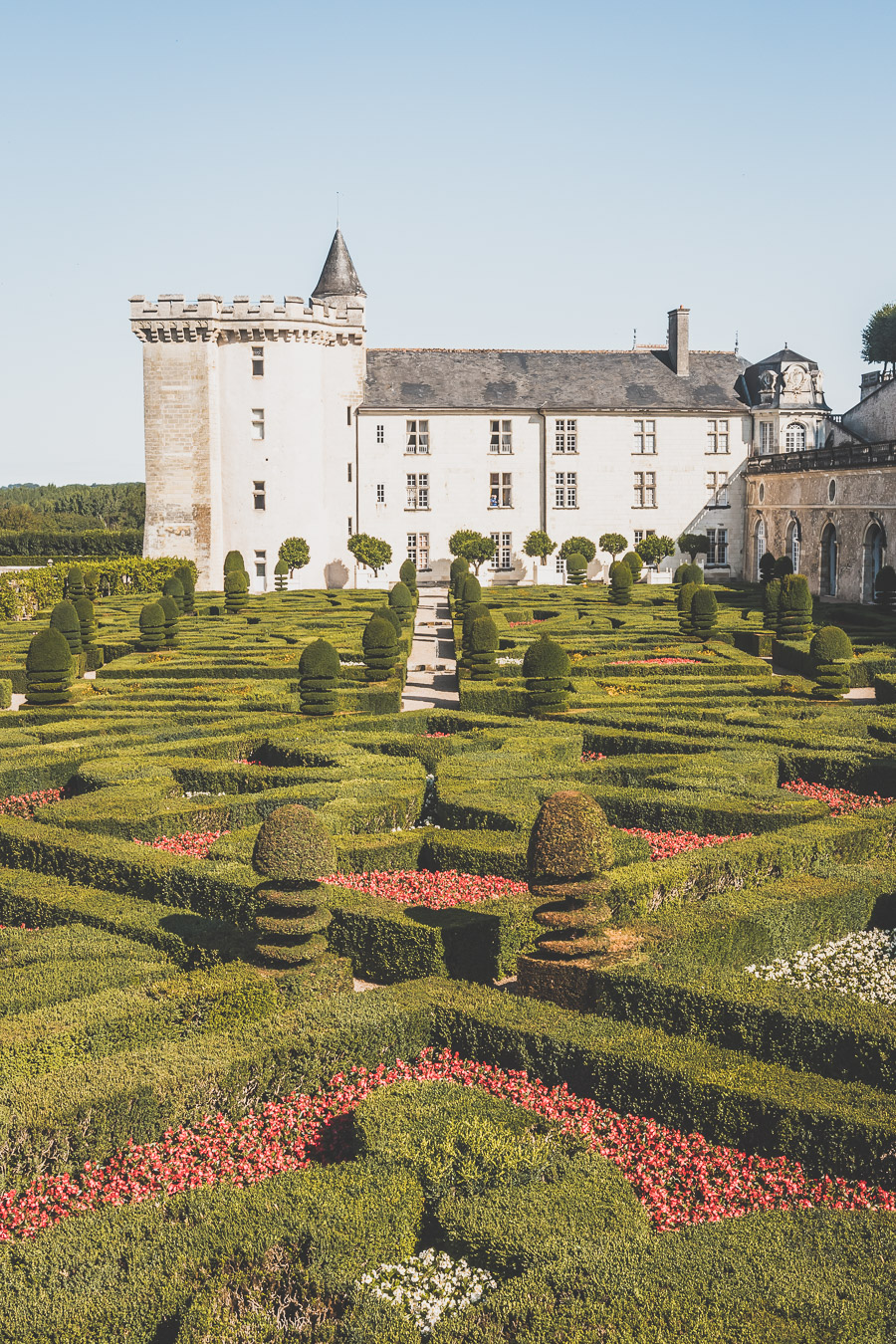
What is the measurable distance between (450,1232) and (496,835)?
19.9ft

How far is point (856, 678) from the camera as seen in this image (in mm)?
23203

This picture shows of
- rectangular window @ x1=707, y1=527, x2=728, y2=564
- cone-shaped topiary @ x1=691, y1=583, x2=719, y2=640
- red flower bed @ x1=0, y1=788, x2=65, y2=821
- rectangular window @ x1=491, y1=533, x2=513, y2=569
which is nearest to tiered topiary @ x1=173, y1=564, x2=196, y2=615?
rectangular window @ x1=491, y1=533, x2=513, y2=569

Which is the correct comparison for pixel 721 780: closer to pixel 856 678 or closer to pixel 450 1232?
pixel 450 1232

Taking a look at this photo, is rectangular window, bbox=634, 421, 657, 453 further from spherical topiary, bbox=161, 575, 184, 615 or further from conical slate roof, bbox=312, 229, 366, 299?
spherical topiary, bbox=161, 575, 184, 615

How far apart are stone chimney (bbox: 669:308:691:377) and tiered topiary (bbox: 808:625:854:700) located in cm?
3762

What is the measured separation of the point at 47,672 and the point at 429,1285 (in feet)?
50.0

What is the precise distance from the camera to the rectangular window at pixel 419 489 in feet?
174

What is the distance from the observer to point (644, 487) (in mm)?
54000

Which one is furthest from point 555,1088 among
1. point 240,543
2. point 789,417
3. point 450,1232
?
point 789,417

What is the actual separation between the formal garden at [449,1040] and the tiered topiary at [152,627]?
10.7m

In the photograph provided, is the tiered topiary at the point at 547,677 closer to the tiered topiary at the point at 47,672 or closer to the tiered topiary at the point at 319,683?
the tiered topiary at the point at 319,683

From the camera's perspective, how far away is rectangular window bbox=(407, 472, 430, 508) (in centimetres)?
5291

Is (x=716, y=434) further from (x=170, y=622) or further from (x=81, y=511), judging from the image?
(x=81, y=511)

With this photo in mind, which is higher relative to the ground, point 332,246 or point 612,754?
point 332,246
